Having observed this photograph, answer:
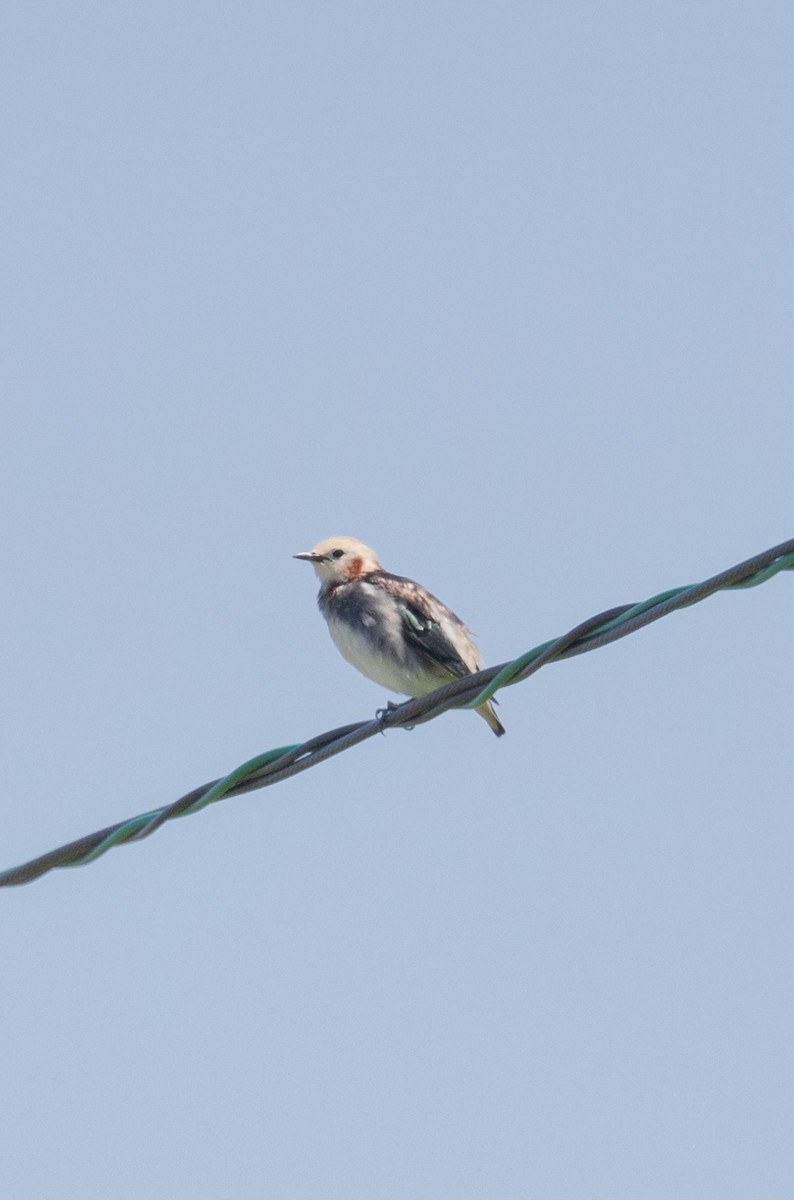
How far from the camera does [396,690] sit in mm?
10648

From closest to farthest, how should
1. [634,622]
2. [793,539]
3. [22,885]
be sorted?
[793,539] → [634,622] → [22,885]

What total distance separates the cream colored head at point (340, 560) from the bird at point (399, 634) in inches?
2.8

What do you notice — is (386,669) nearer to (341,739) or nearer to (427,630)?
(427,630)

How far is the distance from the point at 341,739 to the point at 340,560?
5.15 metres

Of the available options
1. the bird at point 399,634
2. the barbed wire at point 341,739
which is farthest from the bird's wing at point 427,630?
the barbed wire at point 341,739

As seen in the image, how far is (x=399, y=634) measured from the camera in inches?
416

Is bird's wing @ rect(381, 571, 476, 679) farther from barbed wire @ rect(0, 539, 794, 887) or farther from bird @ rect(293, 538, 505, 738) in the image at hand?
barbed wire @ rect(0, 539, 794, 887)

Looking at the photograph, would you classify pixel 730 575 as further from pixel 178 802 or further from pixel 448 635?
pixel 448 635

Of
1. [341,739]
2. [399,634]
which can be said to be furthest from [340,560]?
[341,739]

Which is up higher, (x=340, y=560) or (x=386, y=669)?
(x=340, y=560)

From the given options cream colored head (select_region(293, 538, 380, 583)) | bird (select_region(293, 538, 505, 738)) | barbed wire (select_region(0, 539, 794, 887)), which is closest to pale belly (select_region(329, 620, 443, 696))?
bird (select_region(293, 538, 505, 738))

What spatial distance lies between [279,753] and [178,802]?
36 centimetres

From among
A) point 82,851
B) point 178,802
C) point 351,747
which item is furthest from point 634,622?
point 82,851

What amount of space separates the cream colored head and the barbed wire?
15.1ft
